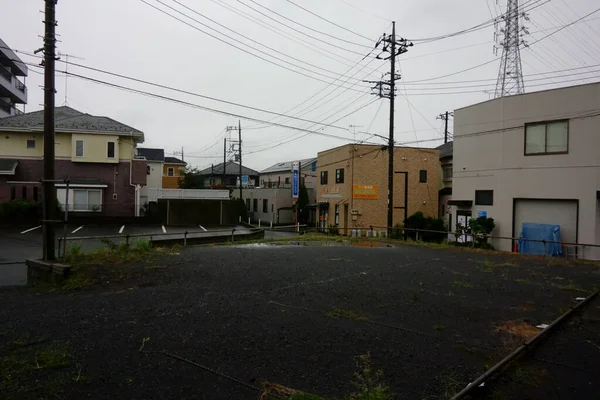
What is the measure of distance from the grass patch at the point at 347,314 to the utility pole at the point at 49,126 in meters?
5.86

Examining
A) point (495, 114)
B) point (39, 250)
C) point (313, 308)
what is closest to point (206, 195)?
point (39, 250)

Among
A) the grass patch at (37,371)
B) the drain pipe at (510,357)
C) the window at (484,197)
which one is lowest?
the grass patch at (37,371)

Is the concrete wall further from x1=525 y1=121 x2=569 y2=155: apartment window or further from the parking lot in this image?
x1=525 y1=121 x2=569 y2=155: apartment window

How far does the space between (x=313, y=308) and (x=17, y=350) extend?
11.2 ft

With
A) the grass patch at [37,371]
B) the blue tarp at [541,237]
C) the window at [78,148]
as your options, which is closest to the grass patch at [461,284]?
the grass patch at [37,371]

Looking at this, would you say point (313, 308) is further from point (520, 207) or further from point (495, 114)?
point (495, 114)

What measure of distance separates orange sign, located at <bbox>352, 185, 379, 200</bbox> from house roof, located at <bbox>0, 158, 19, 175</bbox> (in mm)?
21387

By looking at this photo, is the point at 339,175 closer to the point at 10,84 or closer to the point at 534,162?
the point at 534,162

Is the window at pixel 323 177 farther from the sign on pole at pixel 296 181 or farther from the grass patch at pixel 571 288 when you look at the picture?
the grass patch at pixel 571 288

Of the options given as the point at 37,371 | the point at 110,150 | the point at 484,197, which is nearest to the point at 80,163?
the point at 110,150

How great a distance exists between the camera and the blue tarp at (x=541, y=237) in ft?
49.5

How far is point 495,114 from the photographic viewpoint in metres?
17.5

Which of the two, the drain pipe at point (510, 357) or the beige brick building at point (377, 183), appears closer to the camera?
the drain pipe at point (510, 357)

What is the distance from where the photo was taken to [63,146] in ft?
81.6
